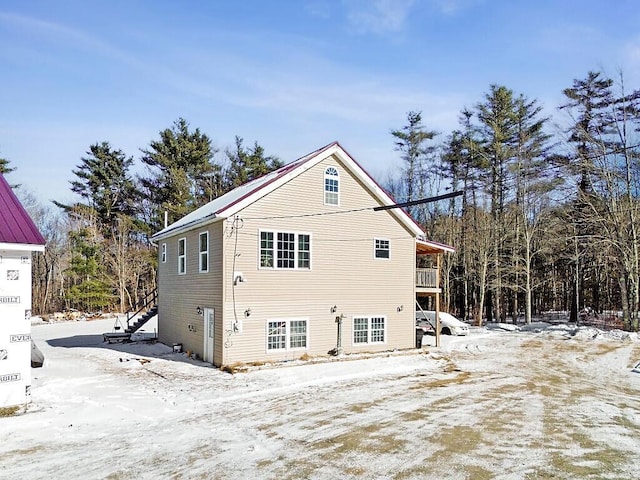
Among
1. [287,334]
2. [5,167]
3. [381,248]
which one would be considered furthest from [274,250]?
[5,167]

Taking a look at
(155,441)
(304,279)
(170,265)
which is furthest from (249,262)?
(155,441)

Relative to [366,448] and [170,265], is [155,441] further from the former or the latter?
[170,265]

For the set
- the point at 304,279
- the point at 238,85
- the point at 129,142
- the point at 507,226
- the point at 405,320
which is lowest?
the point at 405,320

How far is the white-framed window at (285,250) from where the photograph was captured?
16.3 m

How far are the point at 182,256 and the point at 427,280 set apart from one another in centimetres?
1027

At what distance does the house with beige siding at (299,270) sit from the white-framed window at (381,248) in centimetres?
4

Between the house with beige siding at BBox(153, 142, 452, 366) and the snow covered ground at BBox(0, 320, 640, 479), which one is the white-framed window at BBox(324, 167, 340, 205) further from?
the snow covered ground at BBox(0, 320, 640, 479)

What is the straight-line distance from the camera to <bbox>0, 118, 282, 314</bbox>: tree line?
36.9m

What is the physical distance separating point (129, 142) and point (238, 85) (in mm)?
28316

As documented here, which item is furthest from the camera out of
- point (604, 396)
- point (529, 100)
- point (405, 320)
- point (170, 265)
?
point (529, 100)

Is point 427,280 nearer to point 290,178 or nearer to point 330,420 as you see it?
point 290,178

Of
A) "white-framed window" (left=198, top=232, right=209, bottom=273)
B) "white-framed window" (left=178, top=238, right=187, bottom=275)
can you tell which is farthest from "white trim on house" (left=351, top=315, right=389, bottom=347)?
"white-framed window" (left=178, top=238, right=187, bottom=275)

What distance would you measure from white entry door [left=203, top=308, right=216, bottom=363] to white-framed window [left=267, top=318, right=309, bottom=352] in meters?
1.84

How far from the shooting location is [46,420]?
373 inches
